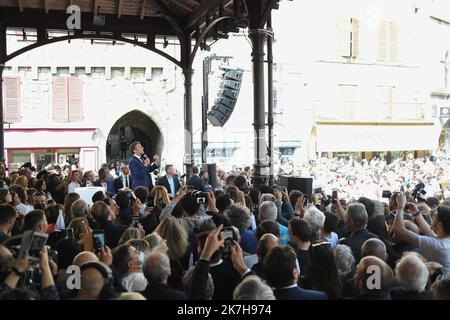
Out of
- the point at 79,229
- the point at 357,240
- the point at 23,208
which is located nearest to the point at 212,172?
the point at 23,208

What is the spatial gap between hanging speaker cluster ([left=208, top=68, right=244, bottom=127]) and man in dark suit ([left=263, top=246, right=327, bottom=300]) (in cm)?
1014

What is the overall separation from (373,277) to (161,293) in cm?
114

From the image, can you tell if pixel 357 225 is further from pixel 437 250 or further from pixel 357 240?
pixel 437 250

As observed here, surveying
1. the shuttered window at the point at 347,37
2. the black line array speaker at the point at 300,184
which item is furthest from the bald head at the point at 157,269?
the shuttered window at the point at 347,37

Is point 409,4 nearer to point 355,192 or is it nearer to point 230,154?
point 230,154

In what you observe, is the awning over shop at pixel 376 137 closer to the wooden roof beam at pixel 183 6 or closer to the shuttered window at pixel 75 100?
the shuttered window at pixel 75 100

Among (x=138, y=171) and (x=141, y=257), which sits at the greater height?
(x=138, y=171)

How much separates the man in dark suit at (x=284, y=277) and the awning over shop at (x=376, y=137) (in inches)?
767

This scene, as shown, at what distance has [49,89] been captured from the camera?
756 inches

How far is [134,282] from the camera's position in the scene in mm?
2949

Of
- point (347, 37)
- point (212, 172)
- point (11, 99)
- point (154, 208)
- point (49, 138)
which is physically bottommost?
point (154, 208)

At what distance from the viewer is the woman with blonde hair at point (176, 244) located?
3383 mm

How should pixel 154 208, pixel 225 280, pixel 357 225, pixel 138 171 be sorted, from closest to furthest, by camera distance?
1. pixel 225 280
2. pixel 357 225
3. pixel 154 208
4. pixel 138 171
